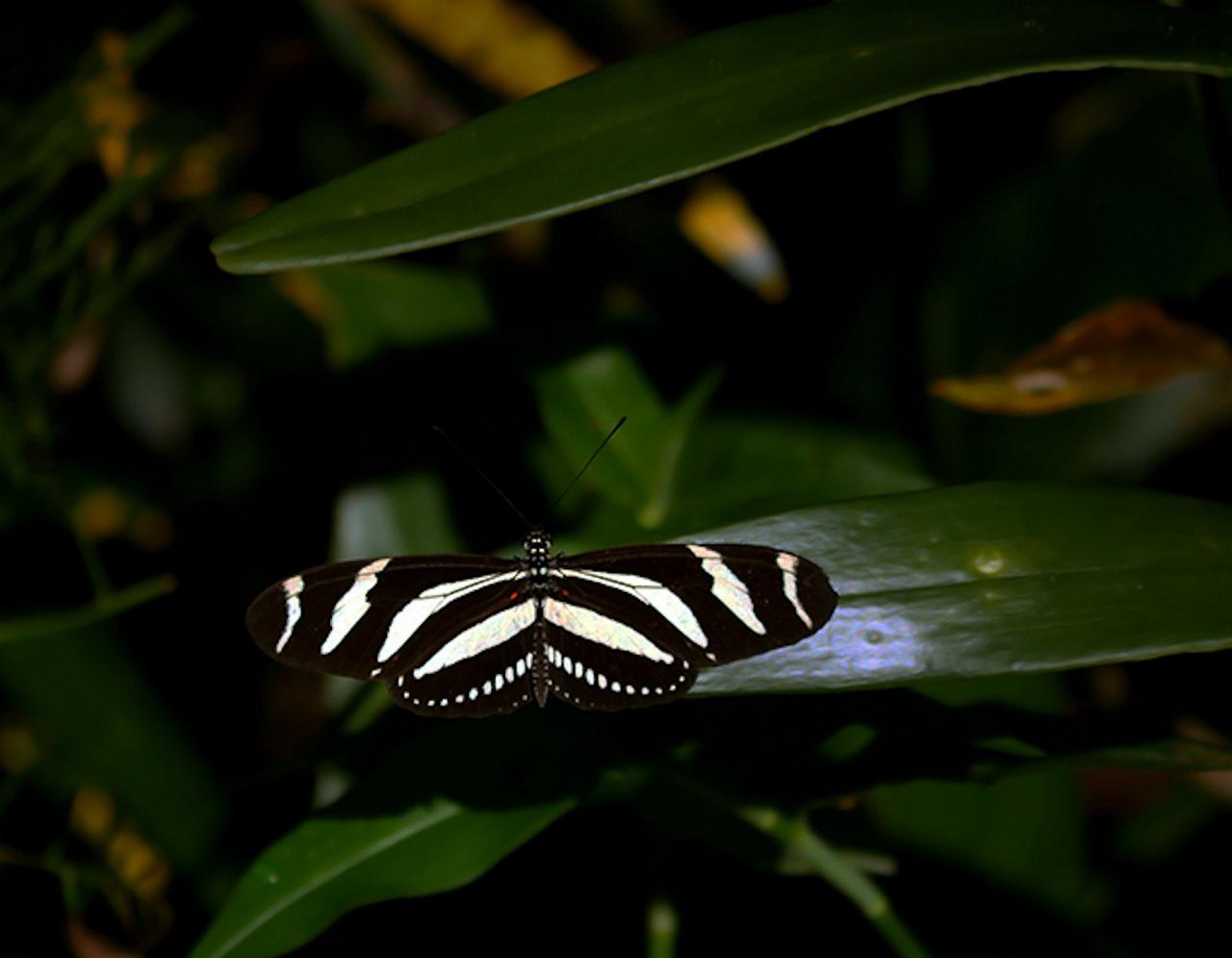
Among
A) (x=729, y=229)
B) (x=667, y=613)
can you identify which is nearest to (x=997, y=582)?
(x=667, y=613)

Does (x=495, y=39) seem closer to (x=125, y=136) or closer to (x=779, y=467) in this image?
(x=125, y=136)

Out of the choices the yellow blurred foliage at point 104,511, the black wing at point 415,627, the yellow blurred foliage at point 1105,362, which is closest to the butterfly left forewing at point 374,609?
the black wing at point 415,627

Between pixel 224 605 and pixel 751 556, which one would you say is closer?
pixel 751 556

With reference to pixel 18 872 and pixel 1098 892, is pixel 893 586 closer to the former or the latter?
pixel 1098 892

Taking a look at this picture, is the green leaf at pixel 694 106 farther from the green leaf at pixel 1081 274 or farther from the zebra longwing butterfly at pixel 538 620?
the green leaf at pixel 1081 274

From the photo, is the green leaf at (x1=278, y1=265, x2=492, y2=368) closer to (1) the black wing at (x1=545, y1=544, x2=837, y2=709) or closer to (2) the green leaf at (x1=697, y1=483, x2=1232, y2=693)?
(1) the black wing at (x1=545, y1=544, x2=837, y2=709)

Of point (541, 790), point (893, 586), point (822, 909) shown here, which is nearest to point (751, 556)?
point (893, 586)
